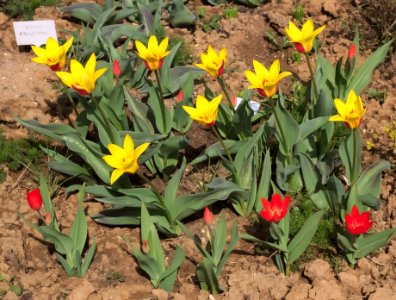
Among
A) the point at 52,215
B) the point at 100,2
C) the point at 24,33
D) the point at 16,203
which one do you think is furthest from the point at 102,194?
the point at 100,2

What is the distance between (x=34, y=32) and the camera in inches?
152

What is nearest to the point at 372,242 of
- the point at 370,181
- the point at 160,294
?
the point at 370,181

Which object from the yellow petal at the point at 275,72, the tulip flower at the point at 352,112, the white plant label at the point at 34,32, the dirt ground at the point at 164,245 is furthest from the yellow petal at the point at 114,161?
the white plant label at the point at 34,32

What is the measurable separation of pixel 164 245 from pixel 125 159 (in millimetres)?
653

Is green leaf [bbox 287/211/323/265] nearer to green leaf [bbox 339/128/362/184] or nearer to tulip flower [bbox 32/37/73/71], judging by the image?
green leaf [bbox 339/128/362/184]

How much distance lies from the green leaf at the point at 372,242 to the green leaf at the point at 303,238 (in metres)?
0.23

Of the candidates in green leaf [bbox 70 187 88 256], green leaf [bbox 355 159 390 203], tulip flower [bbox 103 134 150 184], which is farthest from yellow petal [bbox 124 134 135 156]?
green leaf [bbox 355 159 390 203]

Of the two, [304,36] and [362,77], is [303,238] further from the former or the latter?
[362,77]

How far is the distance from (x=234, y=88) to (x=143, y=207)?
4.29 feet

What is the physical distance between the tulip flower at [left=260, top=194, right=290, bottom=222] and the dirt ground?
14.7 inches

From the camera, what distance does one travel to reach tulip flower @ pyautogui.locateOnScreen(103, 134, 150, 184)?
243cm

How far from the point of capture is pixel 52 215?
2771 mm

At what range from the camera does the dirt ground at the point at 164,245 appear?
2680 millimetres

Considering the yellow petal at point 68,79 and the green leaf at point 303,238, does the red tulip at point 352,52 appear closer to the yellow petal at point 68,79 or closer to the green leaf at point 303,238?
the green leaf at point 303,238
